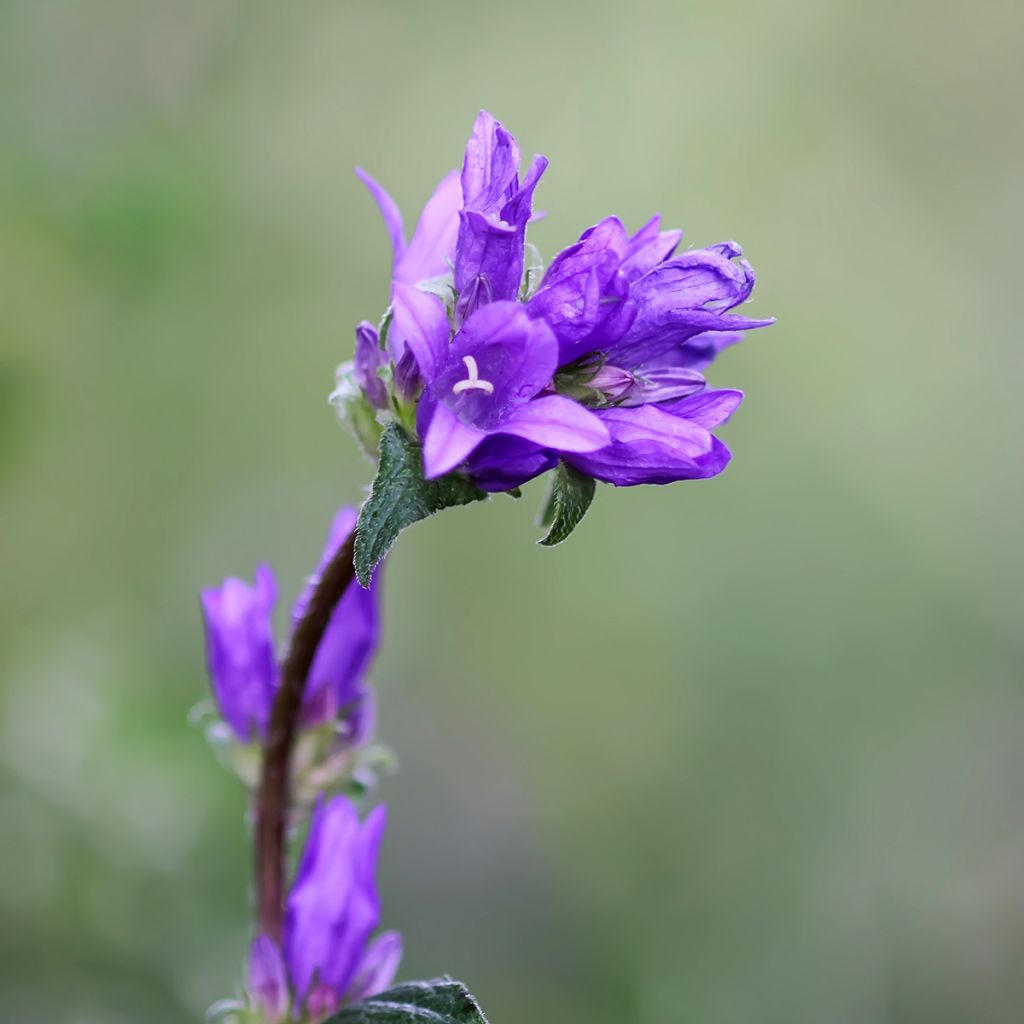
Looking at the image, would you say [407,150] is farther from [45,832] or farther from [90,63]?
[45,832]

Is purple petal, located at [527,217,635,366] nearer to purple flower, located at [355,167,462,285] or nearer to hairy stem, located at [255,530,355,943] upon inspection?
purple flower, located at [355,167,462,285]

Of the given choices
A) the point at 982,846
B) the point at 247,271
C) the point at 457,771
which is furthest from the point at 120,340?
the point at 982,846

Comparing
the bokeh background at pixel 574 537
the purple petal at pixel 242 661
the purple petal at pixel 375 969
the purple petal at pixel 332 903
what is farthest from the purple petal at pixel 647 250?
the bokeh background at pixel 574 537

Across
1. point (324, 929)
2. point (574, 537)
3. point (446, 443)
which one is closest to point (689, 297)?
point (446, 443)

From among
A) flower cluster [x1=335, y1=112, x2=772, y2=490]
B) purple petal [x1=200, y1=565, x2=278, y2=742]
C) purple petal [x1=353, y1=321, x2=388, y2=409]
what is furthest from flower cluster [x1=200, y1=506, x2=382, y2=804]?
flower cluster [x1=335, y1=112, x2=772, y2=490]

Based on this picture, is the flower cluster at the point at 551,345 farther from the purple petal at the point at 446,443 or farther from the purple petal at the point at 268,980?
the purple petal at the point at 268,980

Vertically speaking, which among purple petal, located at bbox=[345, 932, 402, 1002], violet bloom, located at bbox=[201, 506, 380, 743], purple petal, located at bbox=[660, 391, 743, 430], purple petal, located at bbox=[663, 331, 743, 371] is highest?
purple petal, located at bbox=[663, 331, 743, 371]
